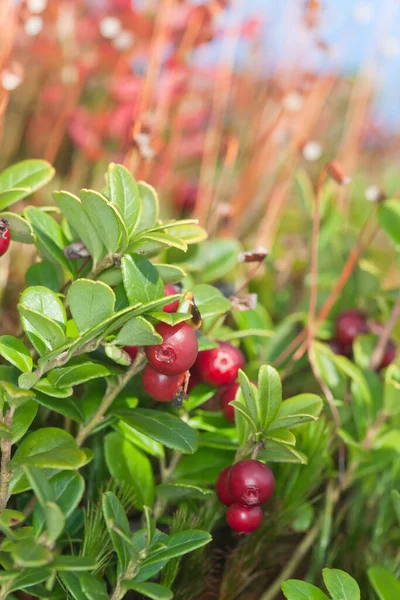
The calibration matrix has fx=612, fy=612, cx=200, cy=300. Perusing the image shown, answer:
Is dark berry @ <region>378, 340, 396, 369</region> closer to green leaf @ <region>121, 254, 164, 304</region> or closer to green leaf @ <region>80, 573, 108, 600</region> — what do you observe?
green leaf @ <region>121, 254, 164, 304</region>

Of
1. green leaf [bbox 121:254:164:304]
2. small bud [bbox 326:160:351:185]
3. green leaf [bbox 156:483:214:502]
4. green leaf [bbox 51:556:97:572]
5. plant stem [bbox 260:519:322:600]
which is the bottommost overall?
plant stem [bbox 260:519:322:600]

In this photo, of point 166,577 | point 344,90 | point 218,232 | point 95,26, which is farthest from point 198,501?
point 344,90

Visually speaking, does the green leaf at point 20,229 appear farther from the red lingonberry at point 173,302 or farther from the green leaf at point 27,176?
the red lingonberry at point 173,302

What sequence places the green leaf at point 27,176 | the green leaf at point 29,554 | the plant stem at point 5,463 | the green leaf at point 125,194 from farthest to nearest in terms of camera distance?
the green leaf at point 27,176 → the green leaf at point 125,194 → the plant stem at point 5,463 → the green leaf at point 29,554

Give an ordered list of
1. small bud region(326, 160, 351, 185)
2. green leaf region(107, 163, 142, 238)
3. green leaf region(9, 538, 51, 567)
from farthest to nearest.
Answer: small bud region(326, 160, 351, 185) < green leaf region(107, 163, 142, 238) < green leaf region(9, 538, 51, 567)

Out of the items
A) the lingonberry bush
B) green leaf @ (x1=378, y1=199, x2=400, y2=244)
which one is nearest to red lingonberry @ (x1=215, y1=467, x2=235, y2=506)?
the lingonberry bush

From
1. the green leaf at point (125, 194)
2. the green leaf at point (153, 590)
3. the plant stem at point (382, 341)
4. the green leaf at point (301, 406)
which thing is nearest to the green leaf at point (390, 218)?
the plant stem at point (382, 341)

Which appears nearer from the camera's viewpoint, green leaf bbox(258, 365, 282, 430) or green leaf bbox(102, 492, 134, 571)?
green leaf bbox(102, 492, 134, 571)
